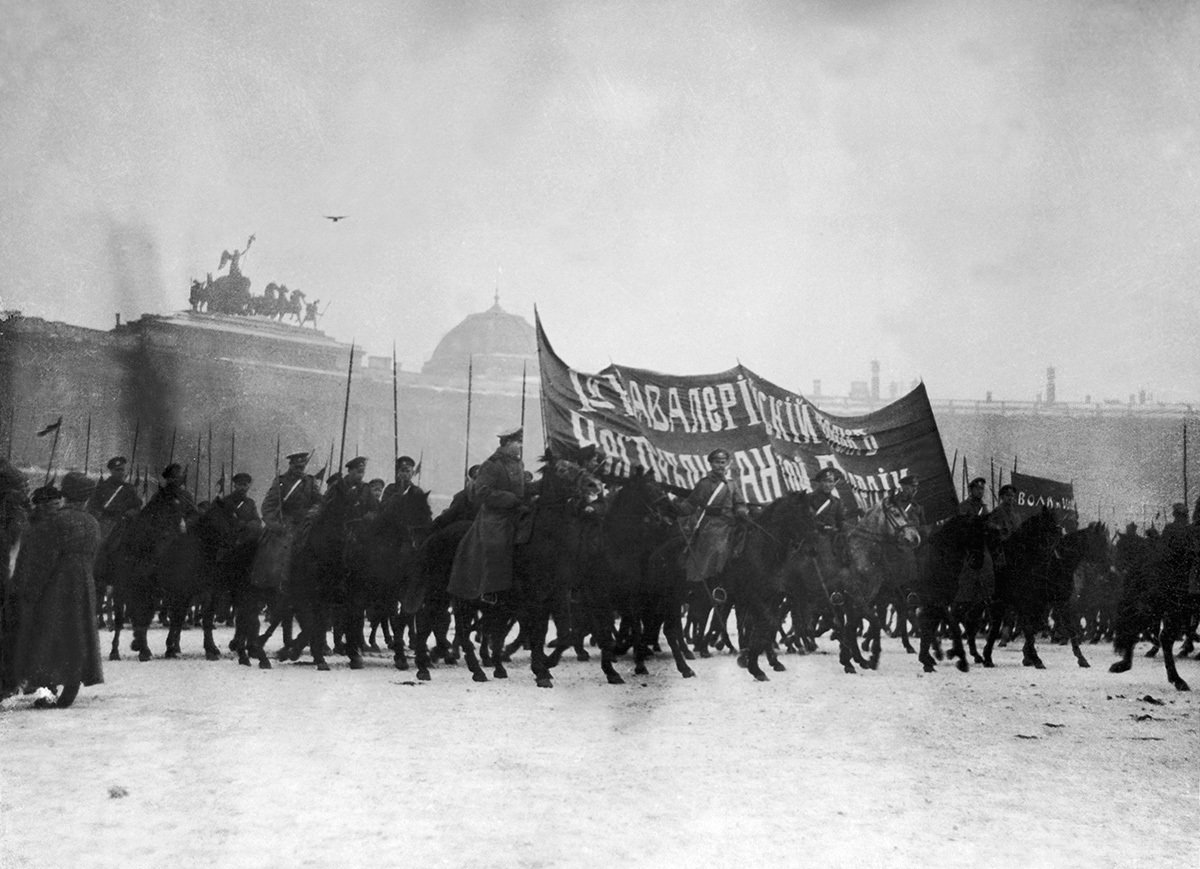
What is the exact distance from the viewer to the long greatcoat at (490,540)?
1080cm

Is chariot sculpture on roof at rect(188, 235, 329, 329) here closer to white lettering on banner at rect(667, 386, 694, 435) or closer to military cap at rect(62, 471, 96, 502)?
white lettering on banner at rect(667, 386, 694, 435)

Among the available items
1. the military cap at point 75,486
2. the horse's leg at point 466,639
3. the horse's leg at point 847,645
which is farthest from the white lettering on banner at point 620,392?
the military cap at point 75,486

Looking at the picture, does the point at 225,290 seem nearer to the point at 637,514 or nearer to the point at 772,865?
the point at 637,514

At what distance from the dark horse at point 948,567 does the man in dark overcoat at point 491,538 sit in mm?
4859

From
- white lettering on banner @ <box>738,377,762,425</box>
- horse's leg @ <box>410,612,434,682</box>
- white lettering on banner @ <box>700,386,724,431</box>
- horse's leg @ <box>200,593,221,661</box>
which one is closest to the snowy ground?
horse's leg @ <box>410,612,434,682</box>

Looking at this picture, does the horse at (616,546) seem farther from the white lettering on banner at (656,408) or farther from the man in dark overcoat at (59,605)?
the man in dark overcoat at (59,605)

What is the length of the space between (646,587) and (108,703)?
5.13 meters

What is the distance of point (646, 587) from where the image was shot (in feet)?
39.4

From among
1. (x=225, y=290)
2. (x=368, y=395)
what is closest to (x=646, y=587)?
(x=225, y=290)

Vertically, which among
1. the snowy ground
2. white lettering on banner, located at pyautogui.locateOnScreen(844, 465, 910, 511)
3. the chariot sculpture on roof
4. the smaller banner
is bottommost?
the snowy ground

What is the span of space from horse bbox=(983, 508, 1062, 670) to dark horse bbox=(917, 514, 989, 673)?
14.4 inches

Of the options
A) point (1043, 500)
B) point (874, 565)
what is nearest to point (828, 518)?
point (874, 565)

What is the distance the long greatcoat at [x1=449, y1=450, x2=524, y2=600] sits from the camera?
10.8 metres

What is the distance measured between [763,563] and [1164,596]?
3.89 m
